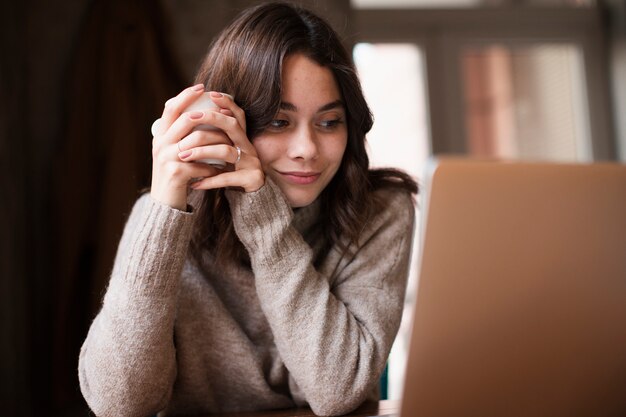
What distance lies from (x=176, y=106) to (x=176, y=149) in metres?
0.06

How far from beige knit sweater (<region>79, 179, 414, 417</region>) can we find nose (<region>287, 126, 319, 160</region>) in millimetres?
71

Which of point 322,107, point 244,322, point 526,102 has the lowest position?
point 244,322

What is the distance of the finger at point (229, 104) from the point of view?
2.93 feet

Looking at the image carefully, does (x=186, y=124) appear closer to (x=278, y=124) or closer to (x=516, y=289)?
(x=278, y=124)

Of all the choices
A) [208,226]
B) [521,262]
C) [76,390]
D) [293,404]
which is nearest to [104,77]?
[76,390]

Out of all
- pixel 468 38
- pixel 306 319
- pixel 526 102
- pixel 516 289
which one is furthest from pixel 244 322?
pixel 526 102

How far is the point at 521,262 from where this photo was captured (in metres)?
Result: 0.56

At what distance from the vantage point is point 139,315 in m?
0.85

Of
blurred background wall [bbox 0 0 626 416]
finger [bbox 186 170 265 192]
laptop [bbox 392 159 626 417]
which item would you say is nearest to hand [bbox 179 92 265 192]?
finger [bbox 186 170 265 192]

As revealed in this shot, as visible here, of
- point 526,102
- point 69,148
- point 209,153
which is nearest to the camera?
point 209,153

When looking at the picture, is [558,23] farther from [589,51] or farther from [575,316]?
[575,316]

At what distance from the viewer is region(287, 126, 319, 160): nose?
95 cm

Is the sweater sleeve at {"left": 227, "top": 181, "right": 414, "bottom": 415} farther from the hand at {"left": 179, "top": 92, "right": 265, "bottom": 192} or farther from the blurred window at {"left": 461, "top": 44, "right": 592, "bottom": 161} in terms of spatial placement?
the blurred window at {"left": 461, "top": 44, "right": 592, "bottom": 161}

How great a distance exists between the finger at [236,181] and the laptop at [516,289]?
1.28 ft
